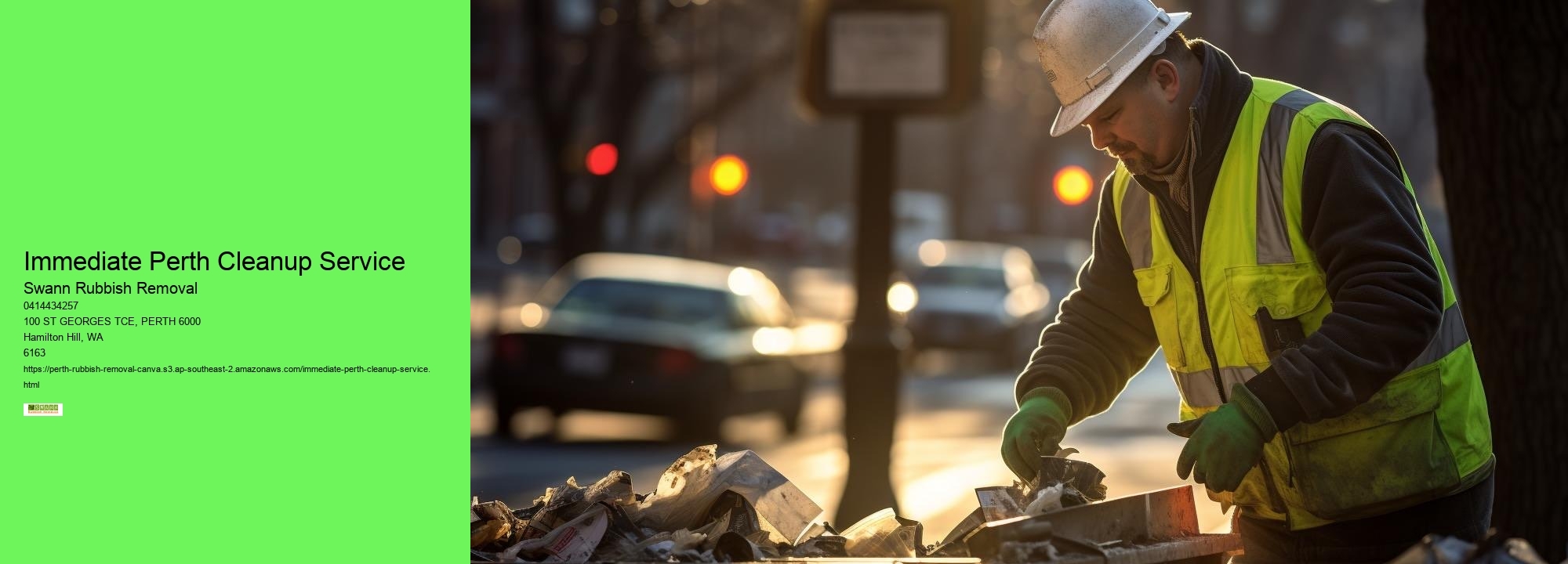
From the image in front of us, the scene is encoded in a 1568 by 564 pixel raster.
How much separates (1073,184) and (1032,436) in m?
15.2

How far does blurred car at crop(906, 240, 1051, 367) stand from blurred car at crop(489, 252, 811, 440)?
10707mm

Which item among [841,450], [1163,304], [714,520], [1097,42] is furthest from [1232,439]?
[841,450]

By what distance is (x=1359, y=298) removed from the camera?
338 centimetres

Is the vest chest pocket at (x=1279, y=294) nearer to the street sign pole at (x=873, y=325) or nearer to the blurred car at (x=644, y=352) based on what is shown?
the street sign pole at (x=873, y=325)

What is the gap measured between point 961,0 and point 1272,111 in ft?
17.3

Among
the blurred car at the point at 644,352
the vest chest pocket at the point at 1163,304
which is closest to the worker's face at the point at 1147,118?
the vest chest pocket at the point at 1163,304

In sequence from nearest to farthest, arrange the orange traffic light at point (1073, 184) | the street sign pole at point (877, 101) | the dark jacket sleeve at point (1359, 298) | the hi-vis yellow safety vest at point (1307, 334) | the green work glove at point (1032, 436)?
the dark jacket sleeve at point (1359, 298), the hi-vis yellow safety vest at point (1307, 334), the green work glove at point (1032, 436), the street sign pole at point (877, 101), the orange traffic light at point (1073, 184)

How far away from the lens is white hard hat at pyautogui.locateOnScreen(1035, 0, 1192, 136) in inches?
143

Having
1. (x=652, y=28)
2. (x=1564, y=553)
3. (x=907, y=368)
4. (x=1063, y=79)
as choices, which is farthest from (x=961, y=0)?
(x=907, y=368)

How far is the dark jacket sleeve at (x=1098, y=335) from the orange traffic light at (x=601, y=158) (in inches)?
668
